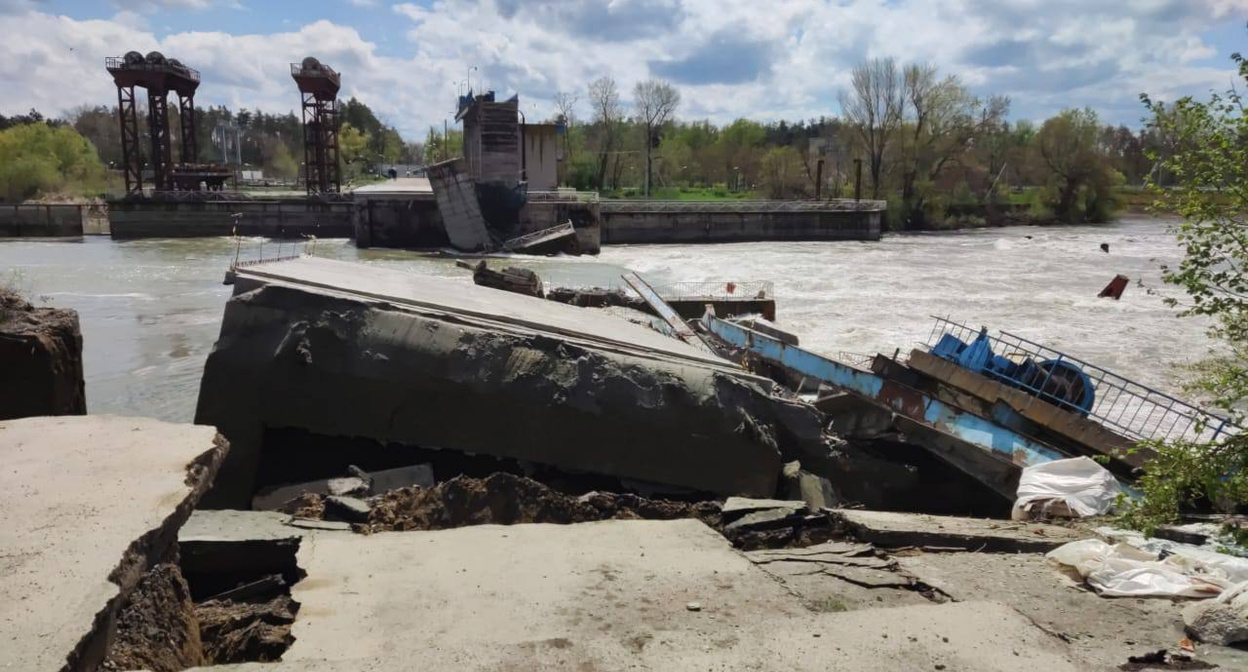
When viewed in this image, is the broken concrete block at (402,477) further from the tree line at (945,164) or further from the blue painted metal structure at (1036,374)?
the tree line at (945,164)

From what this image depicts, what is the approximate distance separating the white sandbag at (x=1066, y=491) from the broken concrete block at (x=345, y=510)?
5.00 metres

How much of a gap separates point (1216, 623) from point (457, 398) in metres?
4.82

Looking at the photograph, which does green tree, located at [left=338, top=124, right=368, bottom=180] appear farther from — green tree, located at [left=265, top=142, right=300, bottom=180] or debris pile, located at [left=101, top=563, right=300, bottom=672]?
debris pile, located at [left=101, top=563, right=300, bottom=672]

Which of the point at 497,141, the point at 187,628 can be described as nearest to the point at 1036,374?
the point at 187,628

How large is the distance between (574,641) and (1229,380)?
167 inches

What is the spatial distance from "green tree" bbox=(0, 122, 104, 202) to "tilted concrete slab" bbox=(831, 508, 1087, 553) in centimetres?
7844

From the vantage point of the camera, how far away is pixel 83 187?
73.2m

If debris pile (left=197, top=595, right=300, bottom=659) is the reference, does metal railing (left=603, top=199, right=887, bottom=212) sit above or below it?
above

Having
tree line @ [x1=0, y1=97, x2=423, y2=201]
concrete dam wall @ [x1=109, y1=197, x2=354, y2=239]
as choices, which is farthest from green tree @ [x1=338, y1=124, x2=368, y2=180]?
concrete dam wall @ [x1=109, y1=197, x2=354, y2=239]

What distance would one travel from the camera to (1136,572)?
4305 millimetres

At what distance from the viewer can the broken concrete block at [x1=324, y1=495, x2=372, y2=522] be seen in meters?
5.21

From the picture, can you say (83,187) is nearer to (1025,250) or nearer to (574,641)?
(1025,250)

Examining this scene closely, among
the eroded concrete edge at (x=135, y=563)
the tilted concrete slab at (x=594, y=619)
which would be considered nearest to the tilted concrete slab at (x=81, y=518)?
the eroded concrete edge at (x=135, y=563)

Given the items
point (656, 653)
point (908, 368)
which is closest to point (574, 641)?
point (656, 653)
